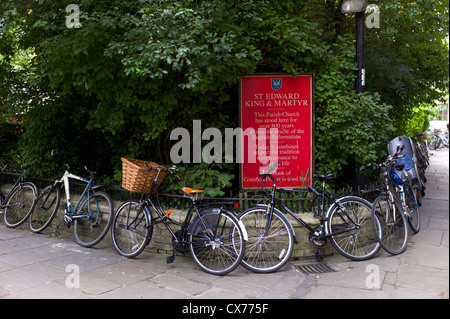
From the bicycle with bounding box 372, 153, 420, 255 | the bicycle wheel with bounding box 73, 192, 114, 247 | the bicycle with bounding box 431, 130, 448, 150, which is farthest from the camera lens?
the bicycle with bounding box 431, 130, 448, 150

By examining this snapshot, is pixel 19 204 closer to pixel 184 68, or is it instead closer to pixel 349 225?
pixel 184 68

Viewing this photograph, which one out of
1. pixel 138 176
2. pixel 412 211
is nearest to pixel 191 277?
pixel 138 176

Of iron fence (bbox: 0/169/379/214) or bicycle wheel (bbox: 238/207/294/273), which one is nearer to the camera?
bicycle wheel (bbox: 238/207/294/273)

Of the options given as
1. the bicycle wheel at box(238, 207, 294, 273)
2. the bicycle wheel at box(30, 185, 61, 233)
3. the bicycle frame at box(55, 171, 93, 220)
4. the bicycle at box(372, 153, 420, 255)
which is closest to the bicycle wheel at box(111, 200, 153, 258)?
the bicycle frame at box(55, 171, 93, 220)

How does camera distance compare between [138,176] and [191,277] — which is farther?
[138,176]

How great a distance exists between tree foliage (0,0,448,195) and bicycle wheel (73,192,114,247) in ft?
1.61

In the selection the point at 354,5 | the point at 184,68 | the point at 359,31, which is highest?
the point at 354,5

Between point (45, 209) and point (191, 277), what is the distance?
3.24 m

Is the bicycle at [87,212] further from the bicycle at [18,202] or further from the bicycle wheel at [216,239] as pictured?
the bicycle wheel at [216,239]

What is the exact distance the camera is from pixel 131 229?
558cm

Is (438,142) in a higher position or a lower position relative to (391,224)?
higher

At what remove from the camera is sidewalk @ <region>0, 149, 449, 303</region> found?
4246 millimetres

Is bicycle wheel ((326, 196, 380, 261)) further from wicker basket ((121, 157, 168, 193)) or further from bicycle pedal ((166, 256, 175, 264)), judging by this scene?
wicker basket ((121, 157, 168, 193))

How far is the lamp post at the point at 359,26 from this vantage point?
19.8ft
